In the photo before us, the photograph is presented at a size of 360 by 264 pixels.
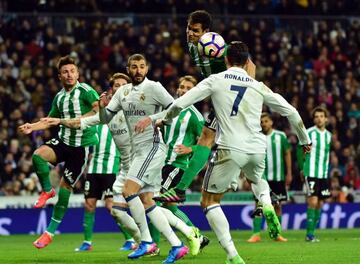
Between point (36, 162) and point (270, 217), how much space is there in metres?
4.28

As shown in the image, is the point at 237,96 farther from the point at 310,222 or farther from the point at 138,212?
the point at 310,222

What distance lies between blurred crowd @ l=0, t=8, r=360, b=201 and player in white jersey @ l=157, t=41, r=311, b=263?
12257mm

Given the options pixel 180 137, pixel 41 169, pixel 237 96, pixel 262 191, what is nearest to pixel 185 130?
pixel 180 137

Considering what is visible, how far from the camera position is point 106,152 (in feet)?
54.8

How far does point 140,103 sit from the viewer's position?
41.0 feet

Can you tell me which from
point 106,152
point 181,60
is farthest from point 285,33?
point 106,152

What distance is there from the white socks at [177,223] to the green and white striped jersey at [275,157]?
5773 millimetres

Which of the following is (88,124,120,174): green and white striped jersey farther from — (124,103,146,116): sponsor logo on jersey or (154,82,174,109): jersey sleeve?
(154,82,174,109): jersey sleeve

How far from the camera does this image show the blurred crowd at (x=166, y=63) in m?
24.3

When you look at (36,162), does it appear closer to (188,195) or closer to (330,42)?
(188,195)

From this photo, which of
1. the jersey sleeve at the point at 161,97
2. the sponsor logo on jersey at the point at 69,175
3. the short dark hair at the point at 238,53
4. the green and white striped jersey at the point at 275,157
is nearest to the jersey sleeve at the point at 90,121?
the jersey sleeve at the point at 161,97

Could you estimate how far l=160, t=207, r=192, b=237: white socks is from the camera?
12.8 m

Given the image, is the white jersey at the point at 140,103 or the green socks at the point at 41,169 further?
the green socks at the point at 41,169

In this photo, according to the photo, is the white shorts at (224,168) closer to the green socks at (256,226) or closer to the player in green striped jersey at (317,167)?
the green socks at (256,226)
